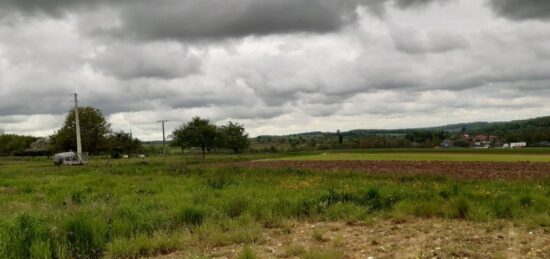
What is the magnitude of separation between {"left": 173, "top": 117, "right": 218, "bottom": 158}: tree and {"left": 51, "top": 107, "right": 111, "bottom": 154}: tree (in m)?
18.2

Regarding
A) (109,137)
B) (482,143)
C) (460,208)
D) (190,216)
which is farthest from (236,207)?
(482,143)

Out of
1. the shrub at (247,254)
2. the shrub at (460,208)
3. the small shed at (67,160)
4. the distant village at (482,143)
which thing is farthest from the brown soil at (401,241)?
the distant village at (482,143)

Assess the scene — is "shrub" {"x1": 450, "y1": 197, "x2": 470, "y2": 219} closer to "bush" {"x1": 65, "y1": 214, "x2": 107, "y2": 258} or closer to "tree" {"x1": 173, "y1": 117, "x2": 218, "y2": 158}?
"bush" {"x1": 65, "y1": 214, "x2": 107, "y2": 258}

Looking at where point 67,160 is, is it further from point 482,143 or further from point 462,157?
point 482,143

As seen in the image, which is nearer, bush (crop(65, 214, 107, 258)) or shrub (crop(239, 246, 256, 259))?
shrub (crop(239, 246, 256, 259))

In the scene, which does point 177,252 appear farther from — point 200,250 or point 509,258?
point 509,258

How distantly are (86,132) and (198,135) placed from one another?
90.1 ft

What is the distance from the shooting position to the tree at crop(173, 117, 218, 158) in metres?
99.4

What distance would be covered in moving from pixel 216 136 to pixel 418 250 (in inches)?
3779

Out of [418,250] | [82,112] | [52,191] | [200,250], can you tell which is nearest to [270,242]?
[200,250]

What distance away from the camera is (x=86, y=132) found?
10512 cm

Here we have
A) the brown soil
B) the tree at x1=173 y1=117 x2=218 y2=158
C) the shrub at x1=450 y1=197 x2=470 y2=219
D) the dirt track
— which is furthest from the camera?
the tree at x1=173 y1=117 x2=218 y2=158

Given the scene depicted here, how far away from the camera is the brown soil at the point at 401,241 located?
8.99 metres

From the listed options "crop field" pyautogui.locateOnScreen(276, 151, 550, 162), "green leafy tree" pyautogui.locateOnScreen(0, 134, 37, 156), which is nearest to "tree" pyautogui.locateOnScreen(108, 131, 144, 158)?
"green leafy tree" pyautogui.locateOnScreen(0, 134, 37, 156)
